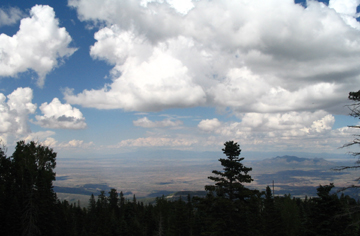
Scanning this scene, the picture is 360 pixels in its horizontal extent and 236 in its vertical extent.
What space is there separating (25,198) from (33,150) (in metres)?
17.6

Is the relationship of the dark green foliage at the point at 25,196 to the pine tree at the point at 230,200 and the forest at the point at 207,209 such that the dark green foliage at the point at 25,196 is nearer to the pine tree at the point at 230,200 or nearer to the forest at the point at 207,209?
the forest at the point at 207,209

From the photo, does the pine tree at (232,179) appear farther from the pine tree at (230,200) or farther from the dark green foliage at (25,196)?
the dark green foliage at (25,196)

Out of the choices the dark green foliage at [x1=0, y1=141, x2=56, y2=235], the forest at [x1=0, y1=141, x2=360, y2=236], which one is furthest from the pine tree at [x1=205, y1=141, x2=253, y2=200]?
the dark green foliage at [x1=0, y1=141, x2=56, y2=235]

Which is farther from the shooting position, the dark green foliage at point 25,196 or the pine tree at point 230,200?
the dark green foliage at point 25,196

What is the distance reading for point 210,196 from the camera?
70.4ft

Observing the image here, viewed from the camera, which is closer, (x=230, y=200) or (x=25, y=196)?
(x=230, y=200)

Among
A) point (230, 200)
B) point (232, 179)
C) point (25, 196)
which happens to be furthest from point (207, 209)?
point (25, 196)

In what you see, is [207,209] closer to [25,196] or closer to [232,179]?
[232,179]

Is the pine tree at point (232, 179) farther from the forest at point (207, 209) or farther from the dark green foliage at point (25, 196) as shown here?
the dark green foliage at point (25, 196)

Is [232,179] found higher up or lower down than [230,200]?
higher up

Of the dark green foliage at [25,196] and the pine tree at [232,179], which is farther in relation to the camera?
the dark green foliage at [25,196]

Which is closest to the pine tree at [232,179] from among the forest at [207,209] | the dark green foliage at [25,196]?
the forest at [207,209]

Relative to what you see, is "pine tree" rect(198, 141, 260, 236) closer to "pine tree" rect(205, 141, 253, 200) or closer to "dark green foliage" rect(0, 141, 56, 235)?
"pine tree" rect(205, 141, 253, 200)

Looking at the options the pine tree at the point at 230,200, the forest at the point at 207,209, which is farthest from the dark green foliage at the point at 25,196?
the pine tree at the point at 230,200
